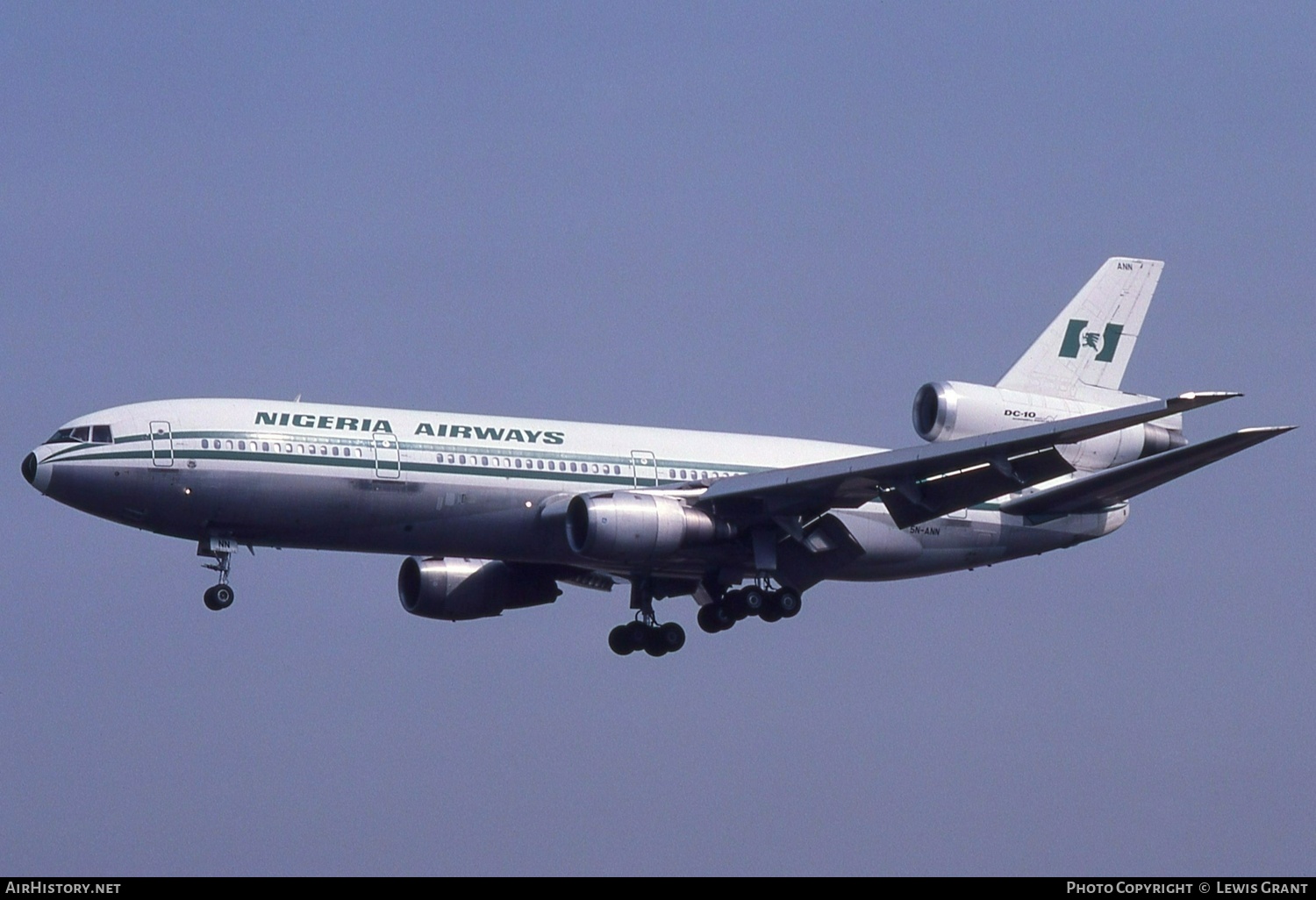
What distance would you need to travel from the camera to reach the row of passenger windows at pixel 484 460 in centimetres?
4909

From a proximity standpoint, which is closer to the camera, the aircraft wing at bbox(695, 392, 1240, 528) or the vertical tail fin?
the aircraft wing at bbox(695, 392, 1240, 528)

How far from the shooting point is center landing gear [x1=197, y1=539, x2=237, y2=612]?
49781mm

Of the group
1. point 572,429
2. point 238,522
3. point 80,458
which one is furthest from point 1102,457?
point 80,458

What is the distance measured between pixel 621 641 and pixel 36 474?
16434 millimetres

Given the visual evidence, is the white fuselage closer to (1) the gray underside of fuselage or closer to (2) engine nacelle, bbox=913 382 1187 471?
(1) the gray underside of fuselage

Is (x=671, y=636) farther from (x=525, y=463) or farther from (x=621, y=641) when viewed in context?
(x=525, y=463)

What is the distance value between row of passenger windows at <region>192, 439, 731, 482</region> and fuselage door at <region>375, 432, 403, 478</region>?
0.48 m

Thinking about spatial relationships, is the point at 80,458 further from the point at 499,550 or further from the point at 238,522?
the point at 499,550

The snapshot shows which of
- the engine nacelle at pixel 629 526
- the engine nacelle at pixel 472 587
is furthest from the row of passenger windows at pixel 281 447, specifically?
the engine nacelle at pixel 472 587

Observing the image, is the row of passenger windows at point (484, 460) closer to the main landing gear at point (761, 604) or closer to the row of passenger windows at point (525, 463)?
the row of passenger windows at point (525, 463)

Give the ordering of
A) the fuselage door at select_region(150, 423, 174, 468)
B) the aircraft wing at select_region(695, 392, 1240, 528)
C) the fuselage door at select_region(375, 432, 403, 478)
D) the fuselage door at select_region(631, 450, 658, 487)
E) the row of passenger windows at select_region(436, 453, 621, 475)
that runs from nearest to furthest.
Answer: the aircraft wing at select_region(695, 392, 1240, 528) < the fuselage door at select_region(150, 423, 174, 468) < the fuselage door at select_region(375, 432, 403, 478) < the row of passenger windows at select_region(436, 453, 621, 475) < the fuselage door at select_region(631, 450, 658, 487)

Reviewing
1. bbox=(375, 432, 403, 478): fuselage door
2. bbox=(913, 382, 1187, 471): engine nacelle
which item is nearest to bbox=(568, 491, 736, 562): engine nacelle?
bbox=(375, 432, 403, 478): fuselage door

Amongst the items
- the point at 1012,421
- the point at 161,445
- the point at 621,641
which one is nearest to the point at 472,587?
the point at 621,641

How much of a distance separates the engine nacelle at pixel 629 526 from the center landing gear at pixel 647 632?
6492 millimetres
